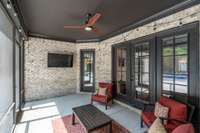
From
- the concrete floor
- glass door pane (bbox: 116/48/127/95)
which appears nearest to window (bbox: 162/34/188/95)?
the concrete floor

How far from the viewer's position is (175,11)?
9.12ft

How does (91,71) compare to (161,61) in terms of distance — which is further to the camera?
(91,71)

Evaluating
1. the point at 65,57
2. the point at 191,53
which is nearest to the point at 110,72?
the point at 65,57

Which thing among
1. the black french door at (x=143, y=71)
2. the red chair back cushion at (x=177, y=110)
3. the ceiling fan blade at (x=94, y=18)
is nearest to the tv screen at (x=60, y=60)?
the ceiling fan blade at (x=94, y=18)

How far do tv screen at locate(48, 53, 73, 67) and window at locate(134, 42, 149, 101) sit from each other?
334 cm

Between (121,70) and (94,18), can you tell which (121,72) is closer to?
(121,70)

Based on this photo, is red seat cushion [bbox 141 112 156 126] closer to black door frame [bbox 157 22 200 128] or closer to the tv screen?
black door frame [bbox 157 22 200 128]

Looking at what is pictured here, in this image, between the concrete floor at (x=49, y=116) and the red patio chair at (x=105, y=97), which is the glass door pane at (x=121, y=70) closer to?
the red patio chair at (x=105, y=97)

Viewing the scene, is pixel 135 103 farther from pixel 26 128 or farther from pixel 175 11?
pixel 26 128

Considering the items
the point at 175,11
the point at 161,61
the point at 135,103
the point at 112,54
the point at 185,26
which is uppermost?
the point at 175,11

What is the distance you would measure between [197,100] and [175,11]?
2033mm

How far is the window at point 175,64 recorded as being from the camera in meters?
2.66

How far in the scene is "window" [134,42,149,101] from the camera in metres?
3.58

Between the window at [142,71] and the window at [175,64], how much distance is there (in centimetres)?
55
